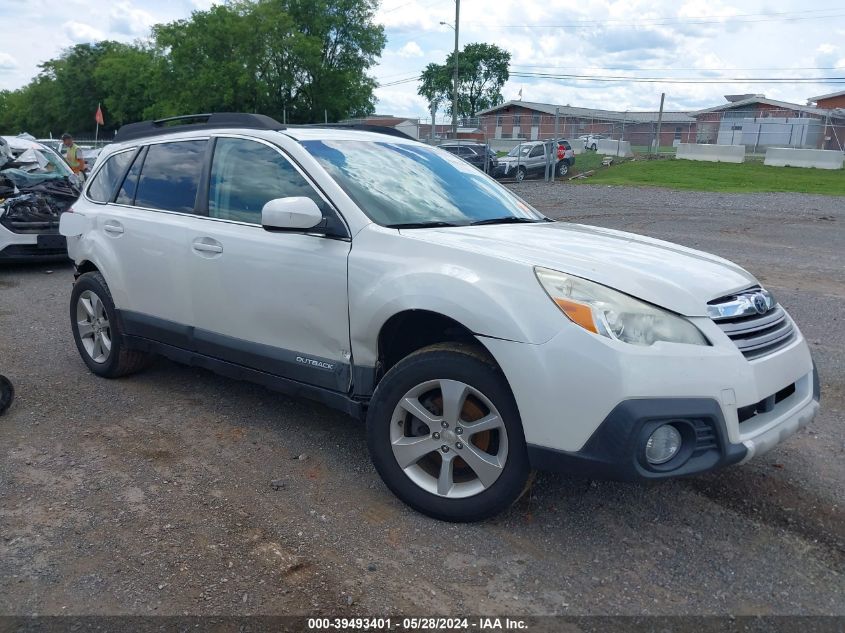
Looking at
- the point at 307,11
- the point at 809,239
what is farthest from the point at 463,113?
the point at 809,239

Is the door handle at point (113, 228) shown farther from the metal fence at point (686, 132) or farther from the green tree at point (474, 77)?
the green tree at point (474, 77)

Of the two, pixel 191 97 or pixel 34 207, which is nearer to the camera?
pixel 34 207

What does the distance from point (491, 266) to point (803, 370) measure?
1521 millimetres

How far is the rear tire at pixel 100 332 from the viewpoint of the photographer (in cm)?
517

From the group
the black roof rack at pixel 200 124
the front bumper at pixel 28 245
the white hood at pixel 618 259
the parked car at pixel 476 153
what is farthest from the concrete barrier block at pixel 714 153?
the white hood at pixel 618 259

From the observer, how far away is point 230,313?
13.8ft

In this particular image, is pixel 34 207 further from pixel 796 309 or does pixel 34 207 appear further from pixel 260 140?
pixel 796 309

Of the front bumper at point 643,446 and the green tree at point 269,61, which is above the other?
the green tree at point 269,61

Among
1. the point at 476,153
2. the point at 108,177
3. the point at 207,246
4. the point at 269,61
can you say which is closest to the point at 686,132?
the point at 476,153

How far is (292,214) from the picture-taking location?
11.9ft

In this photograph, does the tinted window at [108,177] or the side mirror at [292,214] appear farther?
the tinted window at [108,177]

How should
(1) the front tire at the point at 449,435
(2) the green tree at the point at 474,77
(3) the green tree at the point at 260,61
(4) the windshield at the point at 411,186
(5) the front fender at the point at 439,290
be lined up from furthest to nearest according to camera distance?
1. (2) the green tree at the point at 474,77
2. (3) the green tree at the point at 260,61
3. (4) the windshield at the point at 411,186
4. (1) the front tire at the point at 449,435
5. (5) the front fender at the point at 439,290

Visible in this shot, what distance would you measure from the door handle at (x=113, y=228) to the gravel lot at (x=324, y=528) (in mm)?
1080

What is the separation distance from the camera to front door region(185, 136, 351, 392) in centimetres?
376
